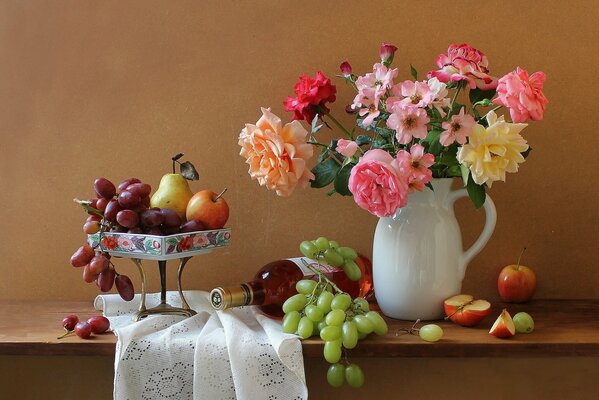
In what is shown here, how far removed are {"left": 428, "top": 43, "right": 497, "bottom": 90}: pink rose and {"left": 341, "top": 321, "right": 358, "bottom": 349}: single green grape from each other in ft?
1.42

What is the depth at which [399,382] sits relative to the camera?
1.40 meters

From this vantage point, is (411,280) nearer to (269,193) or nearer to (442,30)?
(269,193)

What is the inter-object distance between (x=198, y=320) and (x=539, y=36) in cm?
87

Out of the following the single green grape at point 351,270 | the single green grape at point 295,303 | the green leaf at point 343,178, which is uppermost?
the green leaf at point 343,178

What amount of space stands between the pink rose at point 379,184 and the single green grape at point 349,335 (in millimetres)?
182

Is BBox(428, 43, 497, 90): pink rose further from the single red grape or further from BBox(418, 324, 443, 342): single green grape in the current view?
the single red grape

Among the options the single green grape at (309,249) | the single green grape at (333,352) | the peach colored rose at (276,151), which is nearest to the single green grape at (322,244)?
the single green grape at (309,249)

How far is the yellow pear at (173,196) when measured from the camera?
1.30m

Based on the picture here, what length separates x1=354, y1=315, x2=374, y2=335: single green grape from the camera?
43.3 inches

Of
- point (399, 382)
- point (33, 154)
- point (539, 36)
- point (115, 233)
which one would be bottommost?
point (399, 382)

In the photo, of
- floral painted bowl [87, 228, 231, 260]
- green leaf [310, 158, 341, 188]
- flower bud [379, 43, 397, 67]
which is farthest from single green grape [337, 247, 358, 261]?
flower bud [379, 43, 397, 67]

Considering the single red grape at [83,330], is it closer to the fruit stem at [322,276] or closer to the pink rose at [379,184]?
the fruit stem at [322,276]

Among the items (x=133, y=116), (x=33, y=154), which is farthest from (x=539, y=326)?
(x=33, y=154)

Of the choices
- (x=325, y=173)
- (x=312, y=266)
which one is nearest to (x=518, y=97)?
(x=325, y=173)
